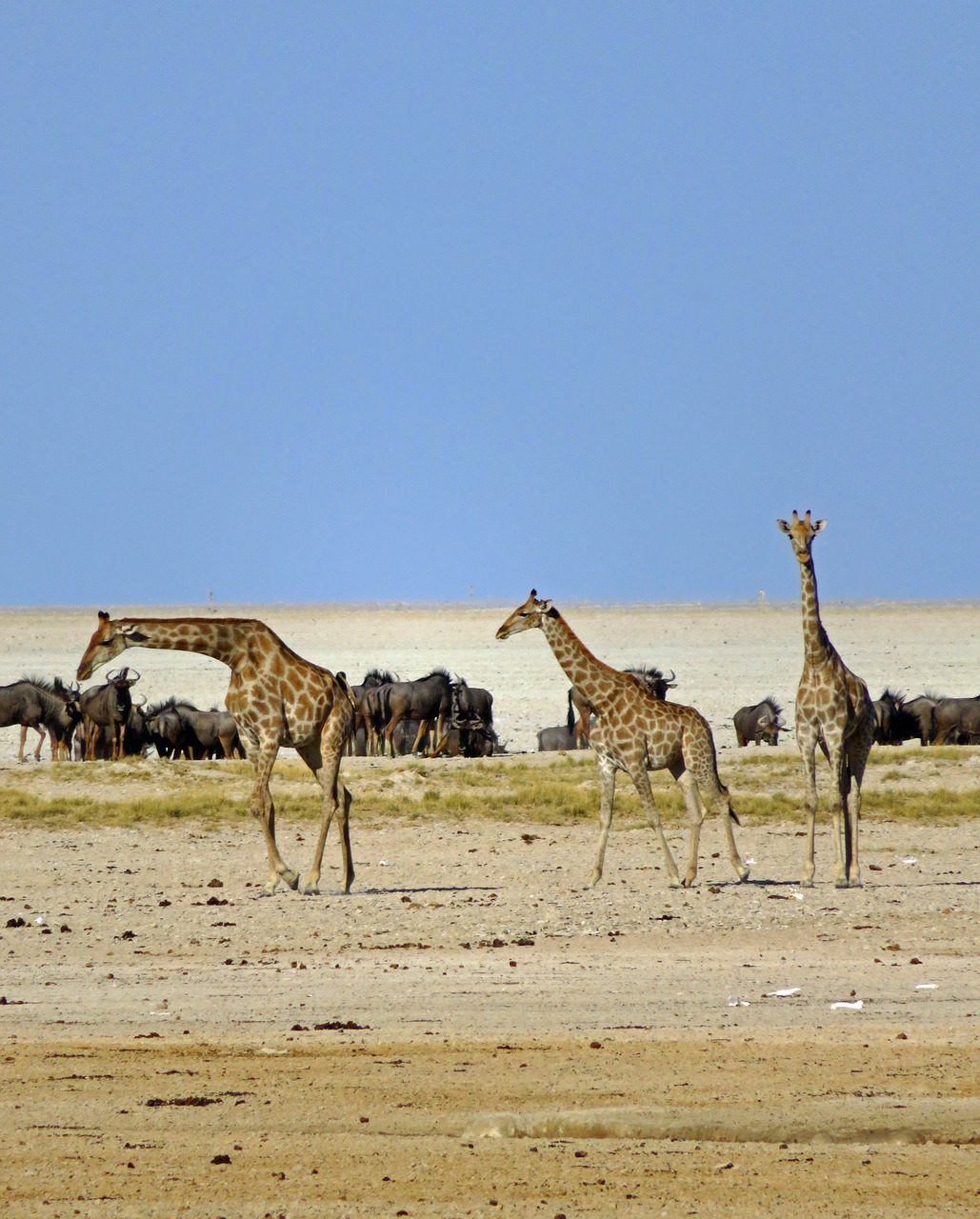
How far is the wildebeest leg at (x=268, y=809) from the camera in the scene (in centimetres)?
1555

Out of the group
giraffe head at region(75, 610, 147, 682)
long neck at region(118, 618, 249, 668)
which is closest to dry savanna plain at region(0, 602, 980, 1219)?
giraffe head at region(75, 610, 147, 682)

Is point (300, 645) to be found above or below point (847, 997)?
above

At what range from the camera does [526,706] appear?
147 feet

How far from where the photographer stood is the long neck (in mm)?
15766

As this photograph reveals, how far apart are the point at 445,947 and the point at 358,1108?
5171mm

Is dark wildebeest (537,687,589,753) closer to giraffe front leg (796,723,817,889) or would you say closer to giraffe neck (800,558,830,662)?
giraffe neck (800,558,830,662)

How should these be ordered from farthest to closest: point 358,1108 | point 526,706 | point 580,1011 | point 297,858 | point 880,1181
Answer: point 526,706, point 297,858, point 580,1011, point 358,1108, point 880,1181

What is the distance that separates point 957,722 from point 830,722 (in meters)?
17.9

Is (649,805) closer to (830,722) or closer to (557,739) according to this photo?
(830,722)

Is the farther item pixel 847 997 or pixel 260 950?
pixel 260 950

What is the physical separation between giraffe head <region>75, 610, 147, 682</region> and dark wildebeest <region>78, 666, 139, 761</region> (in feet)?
53.3

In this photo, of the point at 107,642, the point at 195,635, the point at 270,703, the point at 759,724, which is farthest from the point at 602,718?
the point at 759,724

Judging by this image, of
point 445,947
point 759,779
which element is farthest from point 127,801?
point 445,947

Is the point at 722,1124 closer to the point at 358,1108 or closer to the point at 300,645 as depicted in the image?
the point at 358,1108
